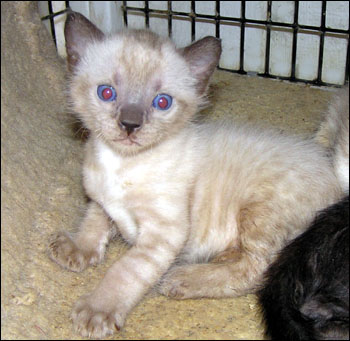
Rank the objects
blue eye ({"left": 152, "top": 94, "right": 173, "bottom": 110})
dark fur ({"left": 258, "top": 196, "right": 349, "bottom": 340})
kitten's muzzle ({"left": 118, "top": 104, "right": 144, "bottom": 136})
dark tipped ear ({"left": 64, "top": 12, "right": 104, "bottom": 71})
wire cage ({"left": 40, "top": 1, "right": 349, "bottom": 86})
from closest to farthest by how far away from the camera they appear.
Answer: dark fur ({"left": 258, "top": 196, "right": 349, "bottom": 340}) → kitten's muzzle ({"left": 118, "top": 104, "right": 144, "bottom": 136}) → blue eye ({"left": 152, "top": 94, "right": 173, "bottom": 110}) → dark tipped ear ({"left": 64, "top": 12, "right": 104, "bottom": 71}) → wire cage ({"left": 40, "top": 1, "right": 349, "bottom": 86})

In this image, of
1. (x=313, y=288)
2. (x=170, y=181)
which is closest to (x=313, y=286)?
(x=313, y=288)

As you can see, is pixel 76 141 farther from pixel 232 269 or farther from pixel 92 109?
pixel 232 269

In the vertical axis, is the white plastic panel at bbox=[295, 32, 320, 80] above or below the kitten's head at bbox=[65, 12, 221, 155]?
below

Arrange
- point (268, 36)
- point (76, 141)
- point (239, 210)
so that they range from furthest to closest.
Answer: point (268, 36), point (76, 141), point (239, 210)

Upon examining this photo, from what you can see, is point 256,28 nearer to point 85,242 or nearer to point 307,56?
point 307,56

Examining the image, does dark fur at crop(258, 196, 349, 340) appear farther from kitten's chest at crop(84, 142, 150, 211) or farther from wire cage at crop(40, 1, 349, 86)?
wire cage at crop(40, 1, 349, 86)

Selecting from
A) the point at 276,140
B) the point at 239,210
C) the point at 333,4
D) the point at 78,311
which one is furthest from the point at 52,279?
the point at 333,4

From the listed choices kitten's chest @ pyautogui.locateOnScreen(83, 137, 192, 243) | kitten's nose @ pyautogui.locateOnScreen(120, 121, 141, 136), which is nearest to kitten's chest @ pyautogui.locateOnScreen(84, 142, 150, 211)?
kitten's chest @ pyautogui.locateOnScreen(83, 137, 192, 243)
